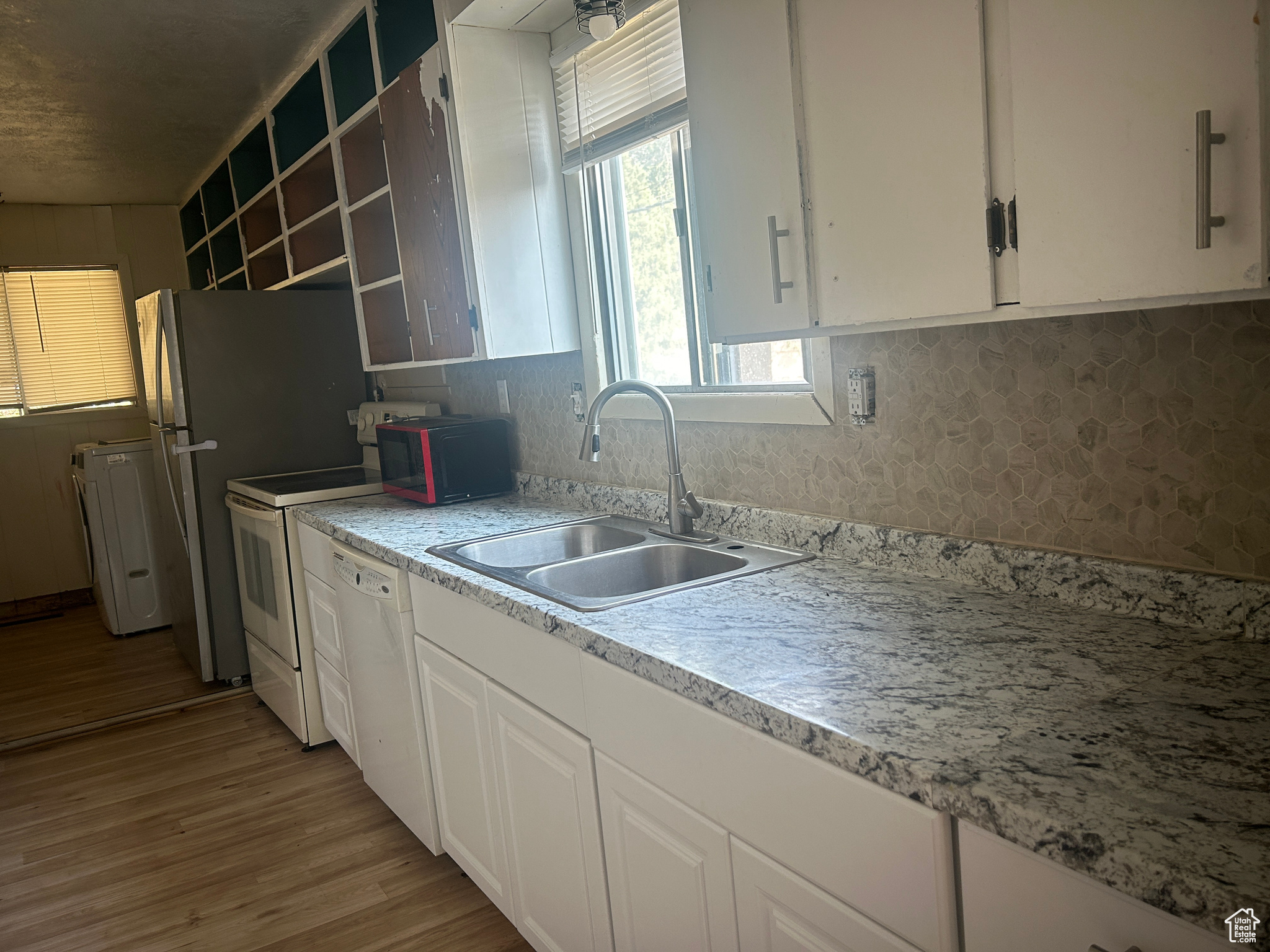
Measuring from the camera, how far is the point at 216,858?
252 cm

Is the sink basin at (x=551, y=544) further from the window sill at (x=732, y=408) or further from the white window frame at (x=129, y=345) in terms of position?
the white window frame at (x=129, y=345)

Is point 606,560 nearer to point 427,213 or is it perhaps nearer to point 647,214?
point 647,214

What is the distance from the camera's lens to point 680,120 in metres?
2.10

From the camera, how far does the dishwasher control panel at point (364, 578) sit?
2258mm

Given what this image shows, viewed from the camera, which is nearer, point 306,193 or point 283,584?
point 283,584

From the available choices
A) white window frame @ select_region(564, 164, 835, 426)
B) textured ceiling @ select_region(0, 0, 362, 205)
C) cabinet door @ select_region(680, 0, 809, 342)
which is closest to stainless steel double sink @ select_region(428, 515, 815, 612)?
white window frame @ select_region(564, 164, 835, 426)

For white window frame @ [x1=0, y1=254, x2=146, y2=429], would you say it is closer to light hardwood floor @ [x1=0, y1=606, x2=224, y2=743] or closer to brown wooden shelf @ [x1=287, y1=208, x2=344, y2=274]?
light hardwood floor @ [x1=0, y1=606, x2=224, y2=743]

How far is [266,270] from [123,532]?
5.25 ft

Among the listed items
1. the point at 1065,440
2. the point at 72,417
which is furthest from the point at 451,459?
the point at 72,417

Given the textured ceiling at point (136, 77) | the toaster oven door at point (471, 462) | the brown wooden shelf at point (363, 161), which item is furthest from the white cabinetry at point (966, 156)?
the textured ceiling at point (136, 77)

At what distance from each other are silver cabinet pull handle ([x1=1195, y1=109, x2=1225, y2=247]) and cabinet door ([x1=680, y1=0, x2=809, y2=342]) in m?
0.56

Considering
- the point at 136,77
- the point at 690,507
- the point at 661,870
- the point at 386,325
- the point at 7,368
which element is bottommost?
the point at 661,870

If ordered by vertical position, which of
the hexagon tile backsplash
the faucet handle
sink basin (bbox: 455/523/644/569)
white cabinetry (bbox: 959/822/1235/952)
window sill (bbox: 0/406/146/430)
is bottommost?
white cabinetry (bbox: 959/822/1235/952)

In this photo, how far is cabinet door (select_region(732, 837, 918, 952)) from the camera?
100cm
